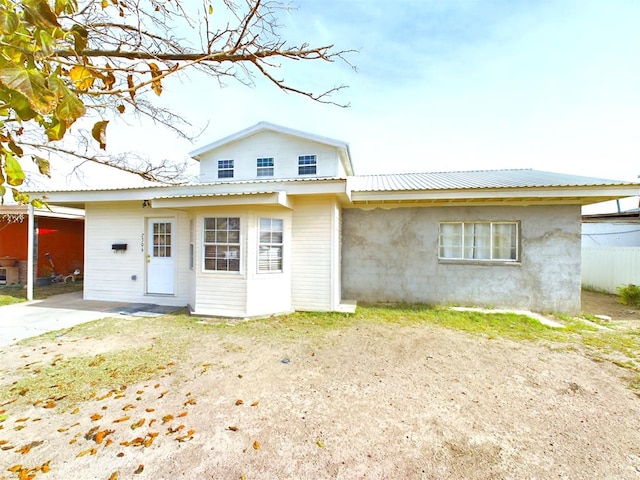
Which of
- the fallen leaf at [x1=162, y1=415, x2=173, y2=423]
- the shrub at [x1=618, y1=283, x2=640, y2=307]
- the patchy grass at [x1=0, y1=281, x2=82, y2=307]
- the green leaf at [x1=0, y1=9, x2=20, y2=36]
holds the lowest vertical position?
the fallen leaf at [x1=162, y1=415, x2=173, y2=423]

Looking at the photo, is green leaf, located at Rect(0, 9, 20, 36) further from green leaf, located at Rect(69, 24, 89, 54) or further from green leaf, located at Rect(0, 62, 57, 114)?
green leaf, located at Rect(69, 24, 89, 54)

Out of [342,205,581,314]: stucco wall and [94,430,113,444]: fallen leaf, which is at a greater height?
[342,205,581,314]: stucco wall

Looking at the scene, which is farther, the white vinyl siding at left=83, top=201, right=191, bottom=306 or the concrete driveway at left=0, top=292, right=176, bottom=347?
the white vinyl siding at left=83, top=201, right=191, bottom=306

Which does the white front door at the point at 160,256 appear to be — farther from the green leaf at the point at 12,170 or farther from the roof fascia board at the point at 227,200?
the green leaf at the point at 12,170

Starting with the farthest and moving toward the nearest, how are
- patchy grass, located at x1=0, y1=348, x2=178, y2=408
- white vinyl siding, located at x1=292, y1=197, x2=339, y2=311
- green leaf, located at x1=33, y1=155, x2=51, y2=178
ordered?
white vinyl siding, located at x1=292, y1=197, x2=339, y2=311, patchy grass, located at x1=0, y1=348, x2=178, y2=408, green leaf, located at x1=33, y1=155, x2=51, y2=178

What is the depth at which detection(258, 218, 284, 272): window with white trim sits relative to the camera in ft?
21.0

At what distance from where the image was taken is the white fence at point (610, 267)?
8828mm

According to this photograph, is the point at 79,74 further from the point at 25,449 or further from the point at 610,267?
the point at 610,267

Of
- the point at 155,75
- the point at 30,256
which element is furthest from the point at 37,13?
the point at 30,256

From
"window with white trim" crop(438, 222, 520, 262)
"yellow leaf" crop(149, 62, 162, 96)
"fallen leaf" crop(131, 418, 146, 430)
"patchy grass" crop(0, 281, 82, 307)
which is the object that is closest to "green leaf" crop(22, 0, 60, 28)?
"yellow leaf" crop(149, 62, 162, 96)

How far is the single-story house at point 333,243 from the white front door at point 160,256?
0.10 ft

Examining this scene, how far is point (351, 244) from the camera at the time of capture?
8102mm

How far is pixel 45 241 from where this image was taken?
11320 millimetres

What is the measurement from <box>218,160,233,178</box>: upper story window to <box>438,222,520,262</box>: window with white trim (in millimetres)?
8226
